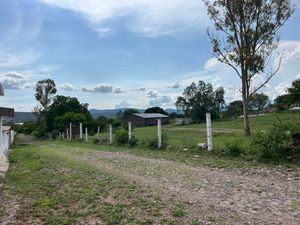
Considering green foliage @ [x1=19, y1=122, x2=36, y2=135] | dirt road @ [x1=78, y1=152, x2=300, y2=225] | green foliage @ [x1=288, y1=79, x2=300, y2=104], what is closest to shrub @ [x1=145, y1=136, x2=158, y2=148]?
dirt road @ [x1=78, y1=152, x2=300, y2=225]

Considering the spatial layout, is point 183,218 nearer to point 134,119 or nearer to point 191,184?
point 191,184

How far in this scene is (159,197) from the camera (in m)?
7.21

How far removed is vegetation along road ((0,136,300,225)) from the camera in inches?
231

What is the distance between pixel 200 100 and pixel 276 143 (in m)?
66.3


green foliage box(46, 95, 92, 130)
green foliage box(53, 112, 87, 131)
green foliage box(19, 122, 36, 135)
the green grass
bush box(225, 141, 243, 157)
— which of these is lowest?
the green grass

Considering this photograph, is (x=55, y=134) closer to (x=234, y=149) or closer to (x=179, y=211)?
(x=234, y=149)

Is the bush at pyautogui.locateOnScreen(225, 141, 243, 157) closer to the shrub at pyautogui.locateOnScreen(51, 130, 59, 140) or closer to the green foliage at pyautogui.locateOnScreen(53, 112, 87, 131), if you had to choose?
the shrub at pyautogui.locateOnScreen(51, 130, 59, 140)

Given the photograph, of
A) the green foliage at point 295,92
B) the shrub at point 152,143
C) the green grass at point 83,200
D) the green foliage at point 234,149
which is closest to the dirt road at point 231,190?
the green grass at point 83,200

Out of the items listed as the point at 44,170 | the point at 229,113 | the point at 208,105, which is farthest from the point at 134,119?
the point at 44,170

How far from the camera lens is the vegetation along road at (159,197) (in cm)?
588

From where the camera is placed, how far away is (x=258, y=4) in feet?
67.6

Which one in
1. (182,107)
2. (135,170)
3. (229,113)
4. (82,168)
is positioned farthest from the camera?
(182,107)

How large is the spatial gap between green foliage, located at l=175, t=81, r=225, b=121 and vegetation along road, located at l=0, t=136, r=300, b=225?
6422 cm

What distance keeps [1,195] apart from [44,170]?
13.4 feet
